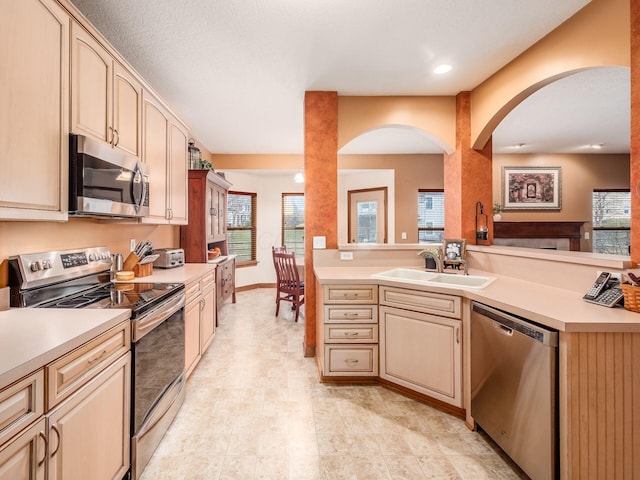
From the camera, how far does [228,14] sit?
1898mm

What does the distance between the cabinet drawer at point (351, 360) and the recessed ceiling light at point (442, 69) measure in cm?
232

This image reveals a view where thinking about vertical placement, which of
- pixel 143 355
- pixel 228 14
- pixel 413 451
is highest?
pixel 228 14

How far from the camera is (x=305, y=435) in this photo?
74.9 inches

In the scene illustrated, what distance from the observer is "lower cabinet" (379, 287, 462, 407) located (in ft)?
6.67

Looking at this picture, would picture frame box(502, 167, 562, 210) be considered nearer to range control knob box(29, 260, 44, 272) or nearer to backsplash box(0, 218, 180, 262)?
backsplash box(0, 218, 180, 262)

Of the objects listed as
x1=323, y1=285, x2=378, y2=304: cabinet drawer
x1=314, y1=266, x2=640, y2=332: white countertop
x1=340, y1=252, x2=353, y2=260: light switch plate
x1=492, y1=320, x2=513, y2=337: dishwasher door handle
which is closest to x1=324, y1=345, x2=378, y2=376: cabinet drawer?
x1=323, y1=285, x2=378, y2=304: cabinet drawer

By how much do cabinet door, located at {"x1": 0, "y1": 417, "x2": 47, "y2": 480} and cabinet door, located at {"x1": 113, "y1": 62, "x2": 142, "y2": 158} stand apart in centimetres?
161

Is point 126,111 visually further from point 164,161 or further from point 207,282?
point 207,282

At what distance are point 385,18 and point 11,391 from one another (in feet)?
8.08

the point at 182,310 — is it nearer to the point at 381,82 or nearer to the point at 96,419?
the point at 96,419

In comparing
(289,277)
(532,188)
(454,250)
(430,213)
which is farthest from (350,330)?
(532,188)

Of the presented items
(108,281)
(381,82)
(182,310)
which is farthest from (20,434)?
(381,82)

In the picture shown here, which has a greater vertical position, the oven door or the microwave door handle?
the microwave door handle

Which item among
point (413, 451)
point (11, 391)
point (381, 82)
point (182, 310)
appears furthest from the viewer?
point (381, 82)
